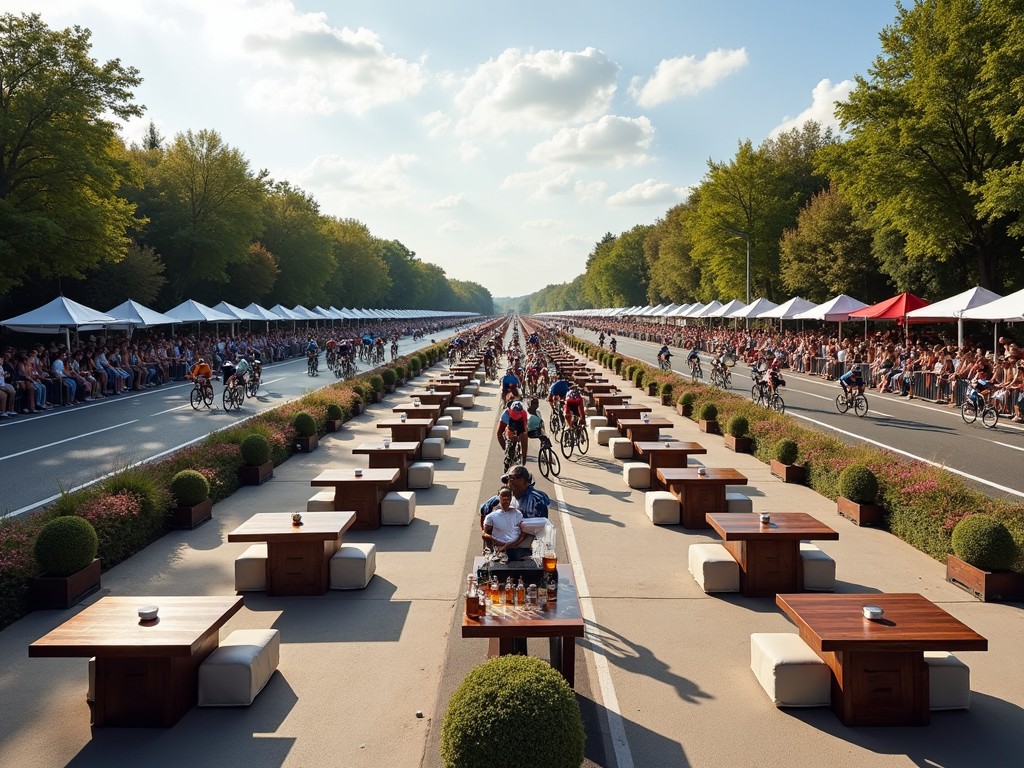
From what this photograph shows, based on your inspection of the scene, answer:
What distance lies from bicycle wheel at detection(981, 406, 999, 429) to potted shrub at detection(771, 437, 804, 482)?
9799 millimetres

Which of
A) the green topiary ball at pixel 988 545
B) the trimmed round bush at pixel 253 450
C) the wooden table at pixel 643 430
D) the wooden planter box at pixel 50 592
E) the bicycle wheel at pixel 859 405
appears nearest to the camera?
the wooden planter box at pixel 50 592

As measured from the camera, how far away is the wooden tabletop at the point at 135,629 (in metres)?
5.64

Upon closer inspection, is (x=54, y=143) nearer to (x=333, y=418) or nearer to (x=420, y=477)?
(x=333, y=418)

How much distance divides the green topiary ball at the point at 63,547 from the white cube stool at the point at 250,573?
1.64 m

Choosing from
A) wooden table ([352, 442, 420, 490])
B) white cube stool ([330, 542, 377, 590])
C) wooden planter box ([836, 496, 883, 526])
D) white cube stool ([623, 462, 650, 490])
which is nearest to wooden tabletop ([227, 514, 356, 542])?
white cube stool ([330, 542, 377, 590])

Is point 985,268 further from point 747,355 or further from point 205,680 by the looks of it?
point 205,680

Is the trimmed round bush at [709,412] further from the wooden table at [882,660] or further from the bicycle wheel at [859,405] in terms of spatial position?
the wooden table at [882,660]

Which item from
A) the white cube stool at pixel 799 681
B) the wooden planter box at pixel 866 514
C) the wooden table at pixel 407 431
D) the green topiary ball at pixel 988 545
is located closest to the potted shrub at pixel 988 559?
the green topiary ball at pixel 988 545

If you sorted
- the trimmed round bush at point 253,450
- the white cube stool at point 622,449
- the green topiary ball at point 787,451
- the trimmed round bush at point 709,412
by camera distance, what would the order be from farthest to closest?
the trimmed round bush at point 709,412 < the white cube stool at point 622,449 < the green topiary ball at point 787,451 < the trimmed round bush at point 253,450

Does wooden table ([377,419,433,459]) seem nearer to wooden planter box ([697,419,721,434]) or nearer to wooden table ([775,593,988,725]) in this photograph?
wooden planter box ([697,419,721,434])

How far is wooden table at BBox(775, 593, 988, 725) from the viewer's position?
5.67m

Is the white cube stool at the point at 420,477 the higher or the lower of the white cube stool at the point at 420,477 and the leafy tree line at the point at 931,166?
the lower

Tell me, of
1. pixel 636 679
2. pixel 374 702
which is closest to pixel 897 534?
pixel 636 679

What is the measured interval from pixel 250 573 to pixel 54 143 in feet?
111
